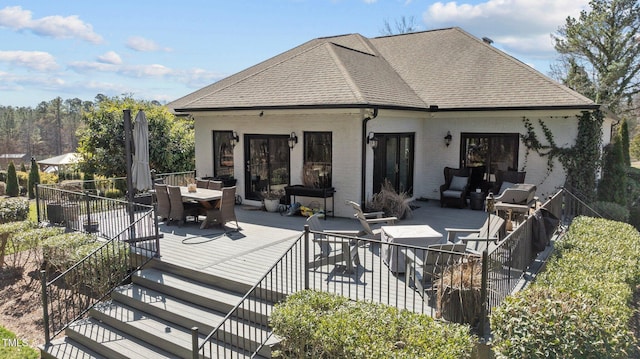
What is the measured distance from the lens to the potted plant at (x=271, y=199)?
1216 centimetres

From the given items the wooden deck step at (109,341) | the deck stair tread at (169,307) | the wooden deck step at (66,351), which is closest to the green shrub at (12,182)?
the deck stair tread at (169,307)

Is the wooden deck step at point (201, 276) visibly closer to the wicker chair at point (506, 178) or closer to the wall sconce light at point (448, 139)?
the wicker chair at point (506, 178)

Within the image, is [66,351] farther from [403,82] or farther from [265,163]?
[403,82]

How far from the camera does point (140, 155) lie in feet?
29.3

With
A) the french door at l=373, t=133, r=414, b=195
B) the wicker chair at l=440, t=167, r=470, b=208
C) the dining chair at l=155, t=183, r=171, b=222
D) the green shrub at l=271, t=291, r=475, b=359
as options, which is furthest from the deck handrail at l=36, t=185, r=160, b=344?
the wicker chair at l=440, t=167, r=470, b=208

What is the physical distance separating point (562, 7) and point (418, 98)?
18.8 meters

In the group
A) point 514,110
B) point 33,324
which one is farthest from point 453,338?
point 514,110

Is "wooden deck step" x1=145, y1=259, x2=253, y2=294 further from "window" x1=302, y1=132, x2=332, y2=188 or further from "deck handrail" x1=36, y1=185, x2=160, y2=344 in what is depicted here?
"window" x1=302, y1=132, x2=332, y2=188

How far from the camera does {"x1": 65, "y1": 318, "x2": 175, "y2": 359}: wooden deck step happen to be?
6.01 m

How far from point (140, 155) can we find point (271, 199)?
438cm

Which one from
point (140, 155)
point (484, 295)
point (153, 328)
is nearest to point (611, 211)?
point (484, 295)

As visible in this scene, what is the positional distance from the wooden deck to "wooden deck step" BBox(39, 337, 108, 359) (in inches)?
72.7

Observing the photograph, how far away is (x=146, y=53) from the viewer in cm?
3550

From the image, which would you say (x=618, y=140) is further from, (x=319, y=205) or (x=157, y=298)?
(x=157, y=298)
